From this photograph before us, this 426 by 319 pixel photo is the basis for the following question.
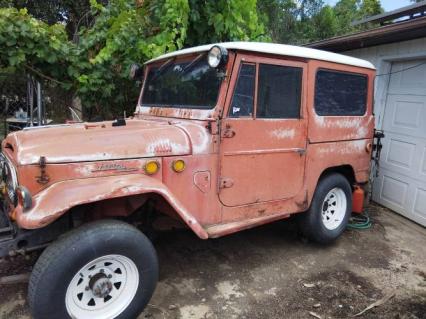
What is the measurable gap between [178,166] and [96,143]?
2.28 feet

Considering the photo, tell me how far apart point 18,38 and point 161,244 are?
127 inches

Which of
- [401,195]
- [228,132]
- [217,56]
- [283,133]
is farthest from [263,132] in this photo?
[401,195]

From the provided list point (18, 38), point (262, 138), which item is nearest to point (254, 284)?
point (262, 138)

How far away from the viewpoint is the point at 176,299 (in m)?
3.23

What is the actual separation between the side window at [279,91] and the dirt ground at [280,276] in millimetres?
1639

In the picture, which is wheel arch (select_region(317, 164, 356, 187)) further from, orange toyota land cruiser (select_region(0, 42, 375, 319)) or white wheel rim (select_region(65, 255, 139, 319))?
white wheel rim (select_region(65, 255, 139, 319))

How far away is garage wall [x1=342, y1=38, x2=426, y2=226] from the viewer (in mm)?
5223

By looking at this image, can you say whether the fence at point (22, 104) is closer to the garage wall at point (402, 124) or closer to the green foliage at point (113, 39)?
the green foliage at point (113, 39)

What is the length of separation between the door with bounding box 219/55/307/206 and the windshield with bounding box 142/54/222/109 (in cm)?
22

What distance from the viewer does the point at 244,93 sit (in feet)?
10.8

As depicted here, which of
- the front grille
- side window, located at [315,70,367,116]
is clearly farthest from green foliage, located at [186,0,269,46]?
the front grille

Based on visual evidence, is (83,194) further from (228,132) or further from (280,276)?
(280,276)

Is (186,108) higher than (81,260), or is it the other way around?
(186,108)

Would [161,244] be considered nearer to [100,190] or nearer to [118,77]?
[100,190]
